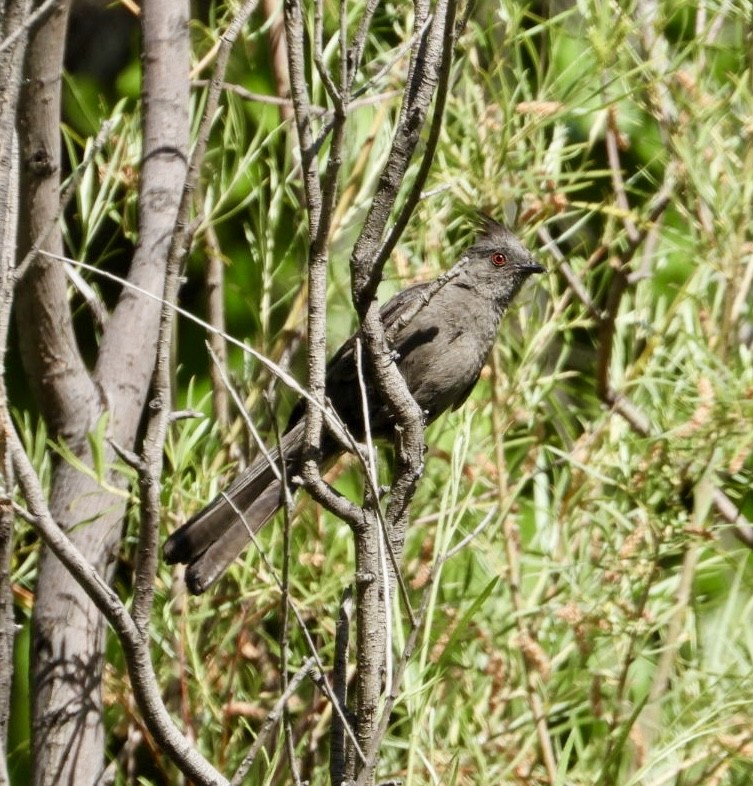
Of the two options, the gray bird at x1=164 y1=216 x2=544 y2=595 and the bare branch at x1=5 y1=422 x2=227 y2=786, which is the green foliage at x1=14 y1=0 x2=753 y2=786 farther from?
the bare branch at x1=5 y1=422 x2=227 y2=786

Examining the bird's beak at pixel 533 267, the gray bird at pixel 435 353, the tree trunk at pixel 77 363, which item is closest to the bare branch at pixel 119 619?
the tree trunk at pixel 77 363

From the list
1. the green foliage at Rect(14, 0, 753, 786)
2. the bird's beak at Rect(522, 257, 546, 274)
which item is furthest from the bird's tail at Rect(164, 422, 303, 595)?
the bird's beak at Rect(522, 257, 546, 274)

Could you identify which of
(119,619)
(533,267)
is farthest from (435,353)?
(119,619)

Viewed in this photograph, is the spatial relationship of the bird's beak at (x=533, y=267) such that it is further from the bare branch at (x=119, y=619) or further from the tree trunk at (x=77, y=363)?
the bare branch at (x=119, y=619)

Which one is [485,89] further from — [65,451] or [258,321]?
[65,451]

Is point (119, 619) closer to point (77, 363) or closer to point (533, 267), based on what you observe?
point (77, 363)

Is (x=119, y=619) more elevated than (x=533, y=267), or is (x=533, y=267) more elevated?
(x=533, y=267)

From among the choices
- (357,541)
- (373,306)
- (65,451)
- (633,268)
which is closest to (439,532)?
(357,541)

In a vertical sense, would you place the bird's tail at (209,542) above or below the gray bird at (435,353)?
below

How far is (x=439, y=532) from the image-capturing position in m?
2.12

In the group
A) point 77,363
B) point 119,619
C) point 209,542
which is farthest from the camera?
point 77,363

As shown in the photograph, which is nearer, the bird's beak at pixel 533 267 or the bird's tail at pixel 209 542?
the bird's tail at pixel 209 542

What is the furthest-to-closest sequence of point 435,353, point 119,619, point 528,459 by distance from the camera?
point 435,353 < point 528,459 < point 119,619

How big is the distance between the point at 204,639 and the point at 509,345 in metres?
1.41
